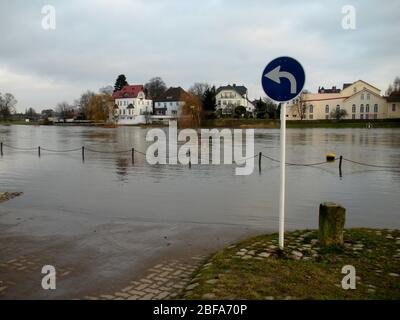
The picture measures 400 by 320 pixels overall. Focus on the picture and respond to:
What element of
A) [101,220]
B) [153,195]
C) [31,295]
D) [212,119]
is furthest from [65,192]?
[212,119]

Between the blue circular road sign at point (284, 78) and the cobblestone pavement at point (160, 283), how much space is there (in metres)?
3.14

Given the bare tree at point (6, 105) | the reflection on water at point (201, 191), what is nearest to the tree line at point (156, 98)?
the bare tree at point (6, 105)

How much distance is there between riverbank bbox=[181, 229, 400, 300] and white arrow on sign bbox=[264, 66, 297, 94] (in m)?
2.76

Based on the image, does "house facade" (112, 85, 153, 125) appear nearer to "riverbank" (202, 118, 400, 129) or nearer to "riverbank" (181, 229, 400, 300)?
"riverbank" (202, 118, 400, 129)

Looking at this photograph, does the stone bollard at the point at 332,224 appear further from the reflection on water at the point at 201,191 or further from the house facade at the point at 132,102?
the house facade at the point at 132,102

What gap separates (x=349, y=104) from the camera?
9725 centimetres

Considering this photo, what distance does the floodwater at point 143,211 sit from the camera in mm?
6344

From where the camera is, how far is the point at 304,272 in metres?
5.44

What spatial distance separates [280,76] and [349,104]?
9942 centimetres

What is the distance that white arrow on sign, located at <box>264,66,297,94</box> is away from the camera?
6.12 m

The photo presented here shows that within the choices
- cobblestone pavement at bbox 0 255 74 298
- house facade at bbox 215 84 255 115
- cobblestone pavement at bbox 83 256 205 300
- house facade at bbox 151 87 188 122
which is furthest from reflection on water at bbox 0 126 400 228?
house facade at bbox 151 87 188 122
